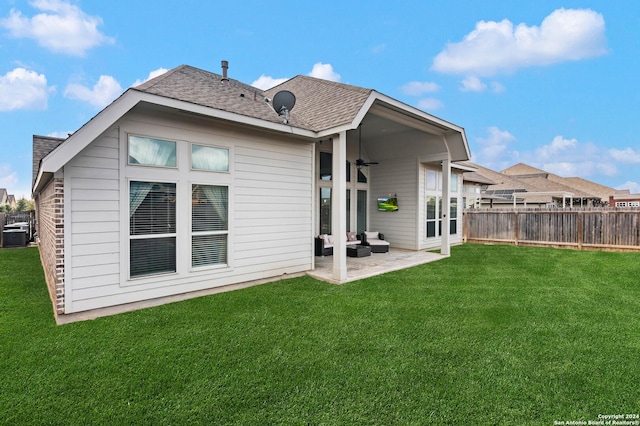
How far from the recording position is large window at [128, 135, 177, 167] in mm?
4660

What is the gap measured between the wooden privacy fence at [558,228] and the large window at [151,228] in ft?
40.2

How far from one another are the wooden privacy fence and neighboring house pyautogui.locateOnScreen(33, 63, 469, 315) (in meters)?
6.16

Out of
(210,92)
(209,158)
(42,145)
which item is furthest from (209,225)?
(42,145)

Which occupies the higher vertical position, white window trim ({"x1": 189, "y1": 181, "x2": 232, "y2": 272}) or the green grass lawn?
white window trim ({"x1": 189, "y1": 181, "x2": 232, "y2": 272})

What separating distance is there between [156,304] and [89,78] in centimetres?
1103

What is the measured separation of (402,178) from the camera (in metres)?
10.7

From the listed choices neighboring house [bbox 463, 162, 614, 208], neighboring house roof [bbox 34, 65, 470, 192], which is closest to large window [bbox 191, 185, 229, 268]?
neighboring house roof [bbox 34, 65, 470, 192]

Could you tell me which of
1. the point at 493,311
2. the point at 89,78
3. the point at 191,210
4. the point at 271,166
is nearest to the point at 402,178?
the point at 271,166

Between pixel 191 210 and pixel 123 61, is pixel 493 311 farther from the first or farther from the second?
pixel 123 61

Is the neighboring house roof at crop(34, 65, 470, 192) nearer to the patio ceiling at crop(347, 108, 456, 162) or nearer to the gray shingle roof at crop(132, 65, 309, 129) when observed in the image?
the gray shingle roof at crop(132, 65, 309, 129)

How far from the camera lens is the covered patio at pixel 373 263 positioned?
6582 mm

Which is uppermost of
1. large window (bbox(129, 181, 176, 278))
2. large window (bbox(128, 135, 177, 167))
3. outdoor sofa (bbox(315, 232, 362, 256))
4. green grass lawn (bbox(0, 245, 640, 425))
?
large window (bbox(128, 135, 177, 167))

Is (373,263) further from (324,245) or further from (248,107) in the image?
(248,107)

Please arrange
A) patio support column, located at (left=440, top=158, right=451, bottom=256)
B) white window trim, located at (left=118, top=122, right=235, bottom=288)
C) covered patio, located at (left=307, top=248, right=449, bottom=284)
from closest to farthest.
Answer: white window trim, located at (left=118, top=122, right=235, bottom=288) → covered patio, located at (left=307, top=248, right=449, bottom=284) → patio support column, located at (left=440, top=158, right=451, bottom=256)
